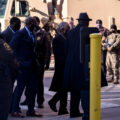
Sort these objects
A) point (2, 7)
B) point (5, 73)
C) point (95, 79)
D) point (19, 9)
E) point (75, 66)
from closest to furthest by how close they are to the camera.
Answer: point (95, 79), point (5, 73), point (75, 66), point (19, 9), point (2, 7)

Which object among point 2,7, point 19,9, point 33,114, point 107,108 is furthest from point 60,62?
point 2,7

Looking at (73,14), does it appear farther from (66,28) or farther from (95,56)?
(95,56)

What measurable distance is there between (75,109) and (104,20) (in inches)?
802

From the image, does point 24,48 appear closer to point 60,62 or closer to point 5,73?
point 60,62

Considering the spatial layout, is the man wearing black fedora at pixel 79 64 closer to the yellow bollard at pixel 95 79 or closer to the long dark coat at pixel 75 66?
the long dark coat at pixel 75 66

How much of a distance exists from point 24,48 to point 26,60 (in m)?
0.22

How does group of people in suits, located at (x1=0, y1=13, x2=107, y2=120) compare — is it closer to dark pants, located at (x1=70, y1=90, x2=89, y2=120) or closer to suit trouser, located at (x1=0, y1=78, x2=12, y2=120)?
dark pants, located at (x1=70, y1=90, x2=89, y2=120)

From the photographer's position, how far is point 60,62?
28.4 ft

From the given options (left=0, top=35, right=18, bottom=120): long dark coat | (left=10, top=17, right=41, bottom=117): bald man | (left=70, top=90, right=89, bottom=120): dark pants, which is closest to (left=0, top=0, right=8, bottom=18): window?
(left=10, top=17, right=41, bottom=117): bald man

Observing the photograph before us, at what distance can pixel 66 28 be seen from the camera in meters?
8.66

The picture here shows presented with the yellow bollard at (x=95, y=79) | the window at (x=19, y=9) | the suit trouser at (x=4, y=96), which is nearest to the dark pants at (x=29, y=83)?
the suit trouser at (x=4, y=96)

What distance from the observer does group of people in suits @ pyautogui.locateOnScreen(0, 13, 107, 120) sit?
7.35 metres

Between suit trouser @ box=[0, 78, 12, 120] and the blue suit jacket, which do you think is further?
the blue suit jacket

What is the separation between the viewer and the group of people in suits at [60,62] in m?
7.35
